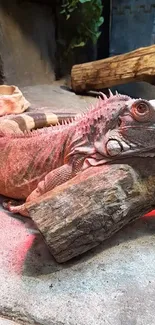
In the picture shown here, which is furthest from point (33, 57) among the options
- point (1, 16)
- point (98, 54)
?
point (98, 54)

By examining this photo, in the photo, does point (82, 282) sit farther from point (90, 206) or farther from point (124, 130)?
point (124, 130)

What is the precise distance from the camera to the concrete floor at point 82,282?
1.41m

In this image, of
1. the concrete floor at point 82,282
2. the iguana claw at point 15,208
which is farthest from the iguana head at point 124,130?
the iguana claw at point 15,208

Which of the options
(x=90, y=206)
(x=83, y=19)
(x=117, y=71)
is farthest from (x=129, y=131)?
(x=83, y=19)

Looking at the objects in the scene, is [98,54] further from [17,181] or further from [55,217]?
[55,217]

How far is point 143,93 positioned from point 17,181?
4.62 m

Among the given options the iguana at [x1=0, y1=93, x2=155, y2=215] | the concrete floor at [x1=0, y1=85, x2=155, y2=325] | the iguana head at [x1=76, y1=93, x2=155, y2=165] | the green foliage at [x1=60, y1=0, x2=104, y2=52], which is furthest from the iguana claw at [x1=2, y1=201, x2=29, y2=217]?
the green foliage at [x1=60, y1=0, x2=104, y2=52]

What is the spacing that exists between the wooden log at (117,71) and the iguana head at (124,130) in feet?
10.0

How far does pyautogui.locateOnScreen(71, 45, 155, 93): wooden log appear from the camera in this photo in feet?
15.6

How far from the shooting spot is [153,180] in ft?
5.96

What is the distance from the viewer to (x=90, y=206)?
167cm

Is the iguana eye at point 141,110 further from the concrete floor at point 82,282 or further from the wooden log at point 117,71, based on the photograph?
the wooden log at point 117,71

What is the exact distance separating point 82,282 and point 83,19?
598cm

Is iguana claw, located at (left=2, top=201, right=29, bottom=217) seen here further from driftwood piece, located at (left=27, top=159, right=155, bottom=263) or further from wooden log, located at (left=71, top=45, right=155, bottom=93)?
wooden log, located at (left=71, top=45, right=155, bottom=93)
